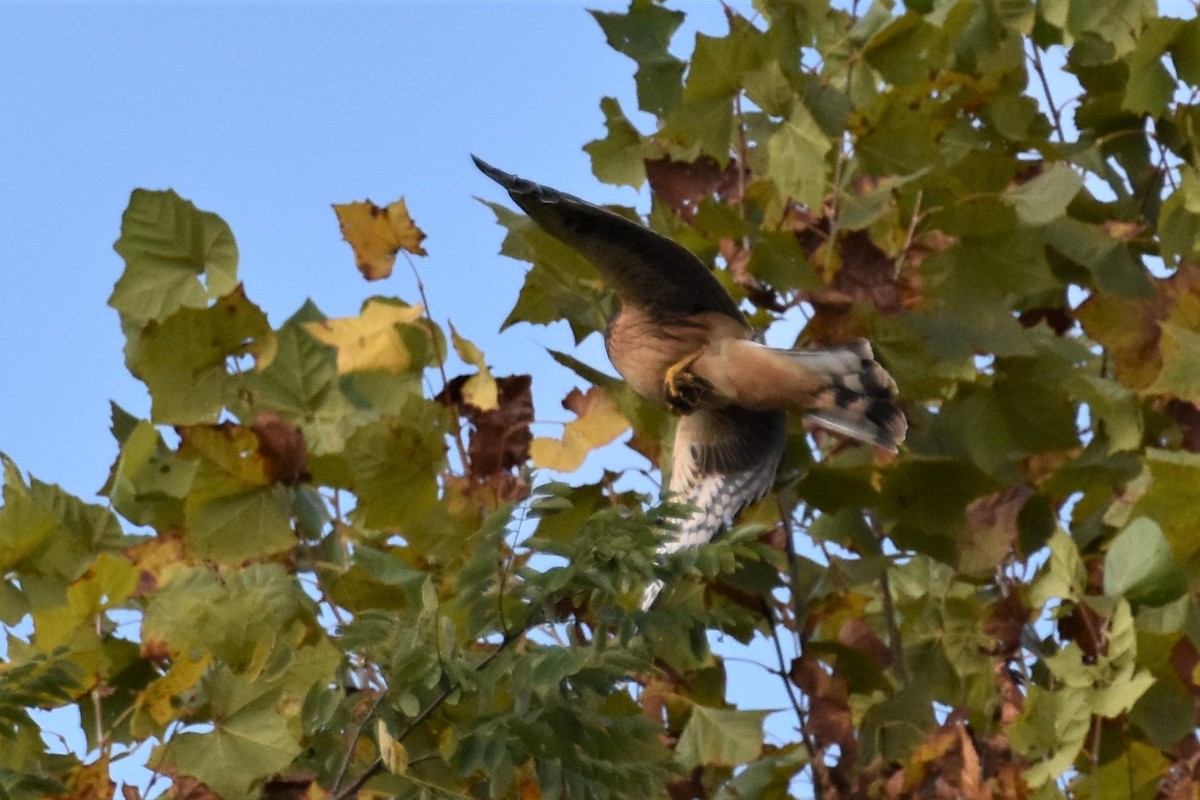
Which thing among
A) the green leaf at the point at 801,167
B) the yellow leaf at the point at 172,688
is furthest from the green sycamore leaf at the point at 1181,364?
the yellow leaf at the point at 172,688

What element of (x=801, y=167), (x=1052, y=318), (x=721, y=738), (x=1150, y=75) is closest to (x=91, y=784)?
(x=721, y=738)

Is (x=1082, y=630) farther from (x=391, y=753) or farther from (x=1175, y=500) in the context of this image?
(x=391, y=753)

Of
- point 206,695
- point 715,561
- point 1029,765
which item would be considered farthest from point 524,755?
point 1029,765

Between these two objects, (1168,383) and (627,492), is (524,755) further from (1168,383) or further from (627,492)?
(1168,383)

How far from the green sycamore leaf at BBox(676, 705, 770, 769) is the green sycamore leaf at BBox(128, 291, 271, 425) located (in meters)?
0.71

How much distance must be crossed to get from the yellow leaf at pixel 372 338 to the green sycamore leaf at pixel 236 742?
1.65 feet

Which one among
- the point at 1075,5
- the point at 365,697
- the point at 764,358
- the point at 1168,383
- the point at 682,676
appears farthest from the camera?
the point at 1075,5

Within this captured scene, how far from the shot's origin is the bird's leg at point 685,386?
1880mm

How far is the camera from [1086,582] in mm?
1972

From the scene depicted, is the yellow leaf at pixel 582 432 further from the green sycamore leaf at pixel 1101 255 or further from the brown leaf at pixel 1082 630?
the green sycamore leaf at pixel 1101 255

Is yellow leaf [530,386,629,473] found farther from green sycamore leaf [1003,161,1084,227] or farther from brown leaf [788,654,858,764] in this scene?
green sycamore leaf [1003,161,1084,227]

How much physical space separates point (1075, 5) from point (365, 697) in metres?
1.52

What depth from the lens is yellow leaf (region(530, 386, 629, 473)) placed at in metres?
1.98

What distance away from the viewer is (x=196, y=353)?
2.05 meters
